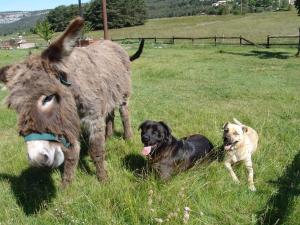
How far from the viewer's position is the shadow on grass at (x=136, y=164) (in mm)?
5318

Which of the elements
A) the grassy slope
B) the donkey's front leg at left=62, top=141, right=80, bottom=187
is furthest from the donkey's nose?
the grassy slope

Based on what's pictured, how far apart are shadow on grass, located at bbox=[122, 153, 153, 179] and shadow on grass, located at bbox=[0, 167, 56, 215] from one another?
3.28 ft

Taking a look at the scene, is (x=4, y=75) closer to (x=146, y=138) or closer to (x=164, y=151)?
(x=146, y=138)

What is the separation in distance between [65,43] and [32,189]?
2253mm

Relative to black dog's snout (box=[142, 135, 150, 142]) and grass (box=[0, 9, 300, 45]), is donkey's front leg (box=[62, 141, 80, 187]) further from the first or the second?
grass (box=[0, 9, 300, 45])

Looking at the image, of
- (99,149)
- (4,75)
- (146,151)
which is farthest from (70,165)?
(4,75)

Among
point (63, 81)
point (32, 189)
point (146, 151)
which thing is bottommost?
point (32, 189)

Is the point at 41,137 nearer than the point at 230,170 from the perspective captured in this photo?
Yes

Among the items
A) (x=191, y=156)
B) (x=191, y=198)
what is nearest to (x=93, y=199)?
(x=191, y=198)

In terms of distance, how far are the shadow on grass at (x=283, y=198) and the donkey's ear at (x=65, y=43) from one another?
92.6 inches

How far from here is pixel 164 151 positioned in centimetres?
545

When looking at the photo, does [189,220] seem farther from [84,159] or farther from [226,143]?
[84,159]

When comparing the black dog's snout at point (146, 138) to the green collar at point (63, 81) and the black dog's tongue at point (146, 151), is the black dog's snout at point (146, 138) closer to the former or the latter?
the black dog's tongue at point (146, 151)

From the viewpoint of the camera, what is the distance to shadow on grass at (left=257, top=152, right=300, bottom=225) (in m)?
4.04
